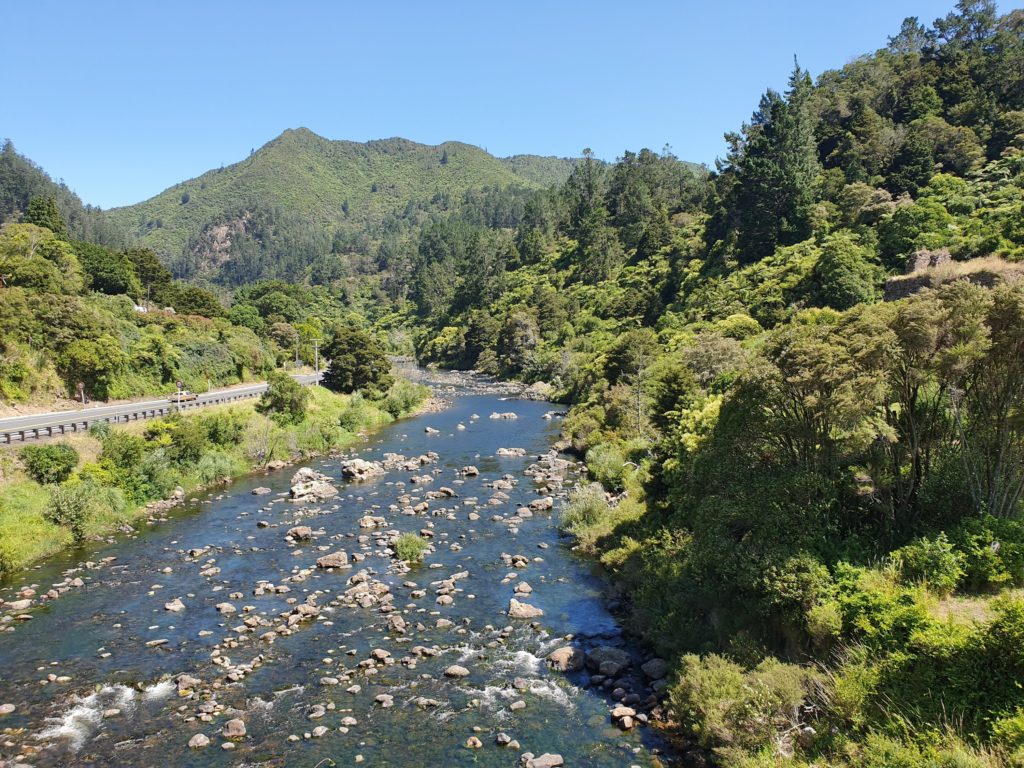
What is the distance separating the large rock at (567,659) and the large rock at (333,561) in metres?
12.3

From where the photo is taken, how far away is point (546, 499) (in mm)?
39531

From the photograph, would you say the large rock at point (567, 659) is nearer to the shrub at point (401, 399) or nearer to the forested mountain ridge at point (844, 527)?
the forested mountain ridge at point (844, 527)

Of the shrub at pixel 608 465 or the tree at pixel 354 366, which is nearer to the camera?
the shrub at pixel 608 465

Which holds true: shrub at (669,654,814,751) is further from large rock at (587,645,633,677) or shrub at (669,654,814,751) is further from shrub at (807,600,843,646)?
large rock at (587,645,633,677)

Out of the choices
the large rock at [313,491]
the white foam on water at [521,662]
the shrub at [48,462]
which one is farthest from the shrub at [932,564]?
the shrub at [48,462]

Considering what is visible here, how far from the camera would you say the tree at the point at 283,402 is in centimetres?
5688

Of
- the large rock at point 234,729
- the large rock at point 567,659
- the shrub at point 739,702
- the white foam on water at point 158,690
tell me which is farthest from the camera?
the large rock at point 567,659

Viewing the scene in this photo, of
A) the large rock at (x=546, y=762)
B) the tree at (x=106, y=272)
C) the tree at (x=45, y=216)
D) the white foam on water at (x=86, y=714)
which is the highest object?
the tree at (x=45, y=216)

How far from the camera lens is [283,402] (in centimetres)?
5750

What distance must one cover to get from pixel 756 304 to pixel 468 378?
6138cm

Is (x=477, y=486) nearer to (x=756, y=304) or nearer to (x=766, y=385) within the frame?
(x=766, y=385)

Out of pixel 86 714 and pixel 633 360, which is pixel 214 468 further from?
pixel 633 360

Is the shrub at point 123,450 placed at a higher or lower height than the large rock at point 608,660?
higher

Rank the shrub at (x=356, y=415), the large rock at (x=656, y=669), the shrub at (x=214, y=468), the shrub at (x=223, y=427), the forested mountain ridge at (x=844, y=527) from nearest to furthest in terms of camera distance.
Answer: the forested mountain ridge at (x=844, y=527) → the large rock at (x=656, y=669) → the shrub at (x=214, y=468) → the shrub at (x=223, y=427) → the shrub at (x=356, y=415)
